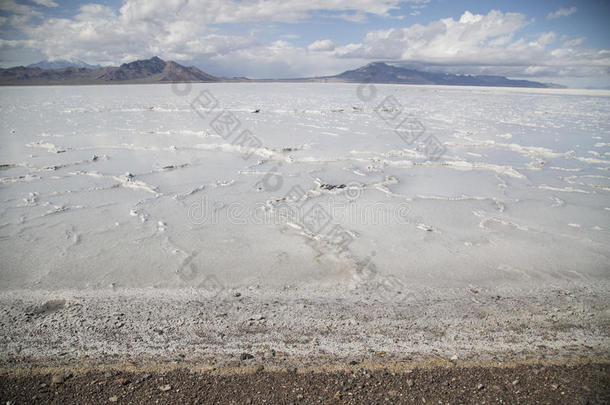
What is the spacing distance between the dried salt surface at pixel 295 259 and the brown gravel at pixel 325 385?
19cm

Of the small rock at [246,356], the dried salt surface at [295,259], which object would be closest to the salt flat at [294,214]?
the dried salt surface at [295,259]

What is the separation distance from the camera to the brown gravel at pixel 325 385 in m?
2.19

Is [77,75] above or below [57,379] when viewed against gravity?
above

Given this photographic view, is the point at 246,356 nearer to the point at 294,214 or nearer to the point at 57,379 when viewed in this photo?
the point at 57,379

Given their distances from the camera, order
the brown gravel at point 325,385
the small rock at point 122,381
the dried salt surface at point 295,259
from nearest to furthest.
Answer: the brown gravel at point 325,385, the small rock at point 122,381, the dried salt surface at point 295,259

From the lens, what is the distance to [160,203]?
608 cm

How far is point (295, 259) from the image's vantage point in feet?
13.9

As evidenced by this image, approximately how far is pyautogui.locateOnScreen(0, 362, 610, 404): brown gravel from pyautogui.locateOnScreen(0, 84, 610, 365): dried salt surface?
0.63ft

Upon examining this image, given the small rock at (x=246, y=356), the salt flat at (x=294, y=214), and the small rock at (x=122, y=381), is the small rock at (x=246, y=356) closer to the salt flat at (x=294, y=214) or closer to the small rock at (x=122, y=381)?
the small rock at (x=122, y=381)

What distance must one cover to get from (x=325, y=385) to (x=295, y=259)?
203 centimetres

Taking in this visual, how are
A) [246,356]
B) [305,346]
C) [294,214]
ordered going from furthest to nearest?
[294,214]
[305,346]
[246,356]

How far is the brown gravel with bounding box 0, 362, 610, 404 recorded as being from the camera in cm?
219

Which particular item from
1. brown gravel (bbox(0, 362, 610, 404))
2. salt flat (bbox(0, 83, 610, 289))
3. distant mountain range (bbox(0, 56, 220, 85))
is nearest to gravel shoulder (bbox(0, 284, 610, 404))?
brown gravel (bbox(0, 362, 610, 404))

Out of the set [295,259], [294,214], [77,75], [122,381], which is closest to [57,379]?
[122,381]
